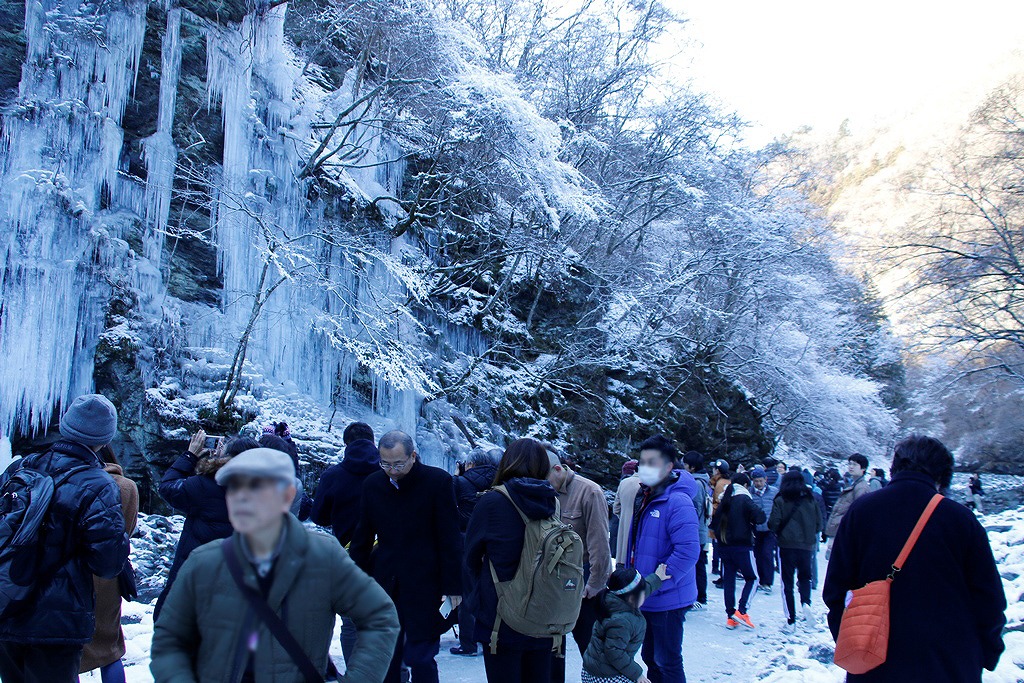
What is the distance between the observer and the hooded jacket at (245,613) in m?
1.84

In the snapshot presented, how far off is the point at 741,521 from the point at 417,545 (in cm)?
480

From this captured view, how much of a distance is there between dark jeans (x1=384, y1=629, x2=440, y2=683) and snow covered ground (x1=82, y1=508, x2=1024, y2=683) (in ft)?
5.00

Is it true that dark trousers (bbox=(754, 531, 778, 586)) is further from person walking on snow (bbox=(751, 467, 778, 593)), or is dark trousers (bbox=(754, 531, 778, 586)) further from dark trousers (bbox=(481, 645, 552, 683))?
dark trousers (bbox=(481, 645, 552, 683))

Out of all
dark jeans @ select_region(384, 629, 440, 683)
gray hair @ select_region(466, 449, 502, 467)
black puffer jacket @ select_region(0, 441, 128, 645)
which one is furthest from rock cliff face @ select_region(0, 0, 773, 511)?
black puffer jacket @ select_region(0, 441, 128, 645)

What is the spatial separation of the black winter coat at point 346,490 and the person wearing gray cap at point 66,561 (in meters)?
1.57

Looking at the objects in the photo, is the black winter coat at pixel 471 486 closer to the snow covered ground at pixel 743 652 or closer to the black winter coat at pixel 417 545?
the snow covered ground at pixel 743 652

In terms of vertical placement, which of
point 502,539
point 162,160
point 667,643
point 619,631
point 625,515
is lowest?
point 667,643

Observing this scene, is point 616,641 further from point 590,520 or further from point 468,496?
point 468,496

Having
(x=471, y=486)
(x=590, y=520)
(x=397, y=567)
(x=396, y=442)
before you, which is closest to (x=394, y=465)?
(x=396, y=442)

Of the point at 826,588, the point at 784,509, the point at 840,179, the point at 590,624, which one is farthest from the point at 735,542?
the point at 840,179

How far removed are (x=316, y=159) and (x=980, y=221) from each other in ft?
49.8

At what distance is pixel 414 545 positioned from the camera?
4023 mm

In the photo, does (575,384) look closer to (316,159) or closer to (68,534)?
(316,159)

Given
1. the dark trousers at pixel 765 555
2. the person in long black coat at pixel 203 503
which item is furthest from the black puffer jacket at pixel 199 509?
the dark trousers at pixel 765 555
